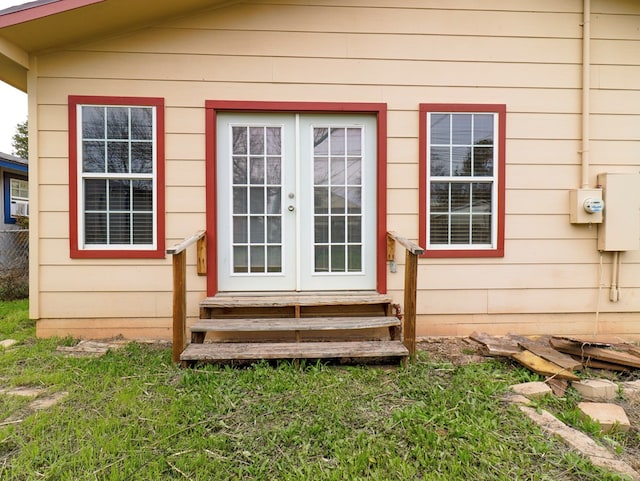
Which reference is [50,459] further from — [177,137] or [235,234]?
[177,137]

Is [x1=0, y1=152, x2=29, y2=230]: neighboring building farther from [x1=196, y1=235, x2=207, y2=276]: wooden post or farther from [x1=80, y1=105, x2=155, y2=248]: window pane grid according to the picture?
[x1=196, y1=235, x2=207, y2=276]: wooden post

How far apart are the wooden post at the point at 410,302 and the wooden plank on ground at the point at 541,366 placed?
0.81 meters

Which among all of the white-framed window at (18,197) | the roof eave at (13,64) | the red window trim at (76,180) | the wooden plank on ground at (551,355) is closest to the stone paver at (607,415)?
the wooden plank on ground at (551,355)

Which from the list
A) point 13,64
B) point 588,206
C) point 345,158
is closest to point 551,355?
point 588,206

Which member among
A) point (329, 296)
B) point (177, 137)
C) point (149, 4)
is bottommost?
point (329, 296)

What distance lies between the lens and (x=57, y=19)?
2.71 meters

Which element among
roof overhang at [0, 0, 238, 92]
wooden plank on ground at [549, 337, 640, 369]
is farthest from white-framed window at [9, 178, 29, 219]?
wooden plank on ground at [549, 337, 640, 369]

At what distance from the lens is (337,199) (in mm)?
3307

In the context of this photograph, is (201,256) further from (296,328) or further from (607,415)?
(607,415)

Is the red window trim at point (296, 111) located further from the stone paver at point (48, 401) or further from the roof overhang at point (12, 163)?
the roof overhang at point (12, 163)

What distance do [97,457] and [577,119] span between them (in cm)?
458

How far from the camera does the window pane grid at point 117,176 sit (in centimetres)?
311

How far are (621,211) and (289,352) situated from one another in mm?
3415

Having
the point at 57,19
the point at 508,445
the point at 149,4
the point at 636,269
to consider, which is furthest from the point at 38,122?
the point at 636,269
